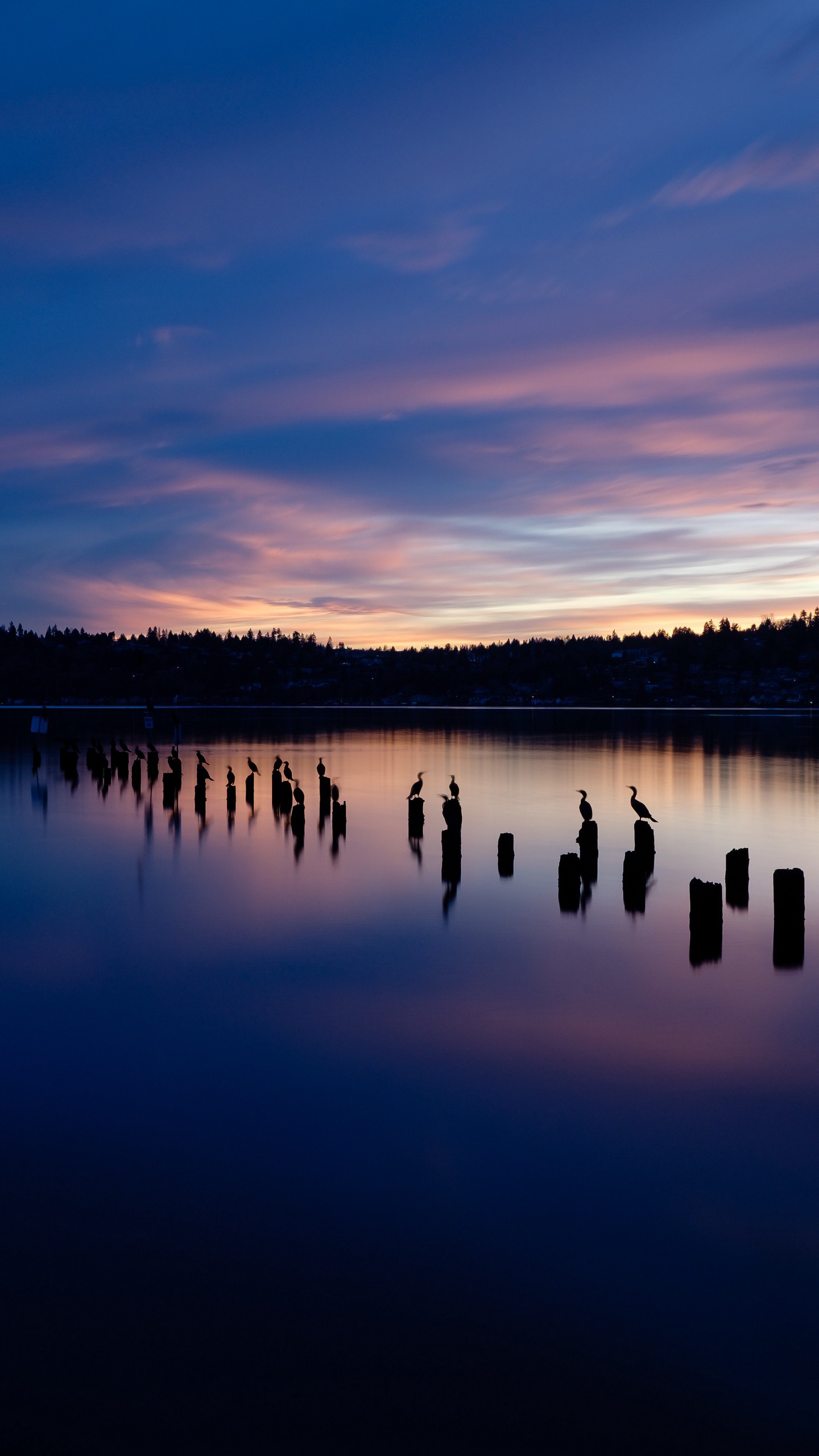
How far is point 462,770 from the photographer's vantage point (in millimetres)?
52125

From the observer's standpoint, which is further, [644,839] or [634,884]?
[644,839]

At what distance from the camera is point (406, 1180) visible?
7191mm

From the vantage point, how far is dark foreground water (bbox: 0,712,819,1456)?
4973 mm

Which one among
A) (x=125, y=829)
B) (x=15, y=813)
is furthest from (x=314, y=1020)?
(x=15, y=813)

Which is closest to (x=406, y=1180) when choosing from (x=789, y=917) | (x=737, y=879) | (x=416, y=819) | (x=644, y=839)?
(x=789, y=917)

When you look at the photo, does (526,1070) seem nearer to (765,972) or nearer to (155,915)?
(765,972)

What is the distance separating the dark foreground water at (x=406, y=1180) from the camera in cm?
497

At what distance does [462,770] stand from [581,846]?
3272cm

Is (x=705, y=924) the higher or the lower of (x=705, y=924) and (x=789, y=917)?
the lower

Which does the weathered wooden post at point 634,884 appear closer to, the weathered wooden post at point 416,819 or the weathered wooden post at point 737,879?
the weathered wooden post at point 737,879

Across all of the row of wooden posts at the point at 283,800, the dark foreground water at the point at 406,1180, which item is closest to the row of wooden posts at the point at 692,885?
the dark foreground water at the point at 406,1180

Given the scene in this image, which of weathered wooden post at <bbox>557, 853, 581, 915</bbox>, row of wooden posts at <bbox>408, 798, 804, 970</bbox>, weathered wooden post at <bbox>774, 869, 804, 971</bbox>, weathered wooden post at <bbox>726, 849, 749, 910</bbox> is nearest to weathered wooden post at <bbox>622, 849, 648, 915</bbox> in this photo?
row of wooden posts at <bbox>408, 798, 804, 970</bbox>

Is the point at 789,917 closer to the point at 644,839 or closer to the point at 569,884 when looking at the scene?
the point at 569,884

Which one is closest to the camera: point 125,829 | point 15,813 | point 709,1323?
point 709,1323
